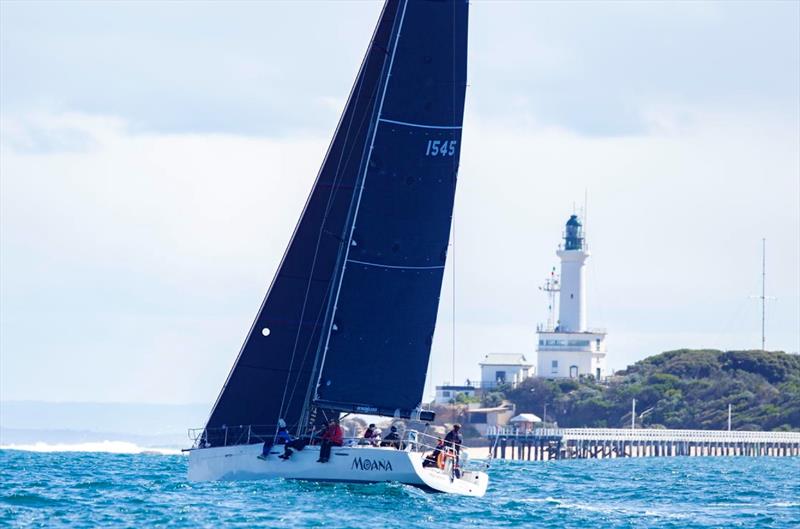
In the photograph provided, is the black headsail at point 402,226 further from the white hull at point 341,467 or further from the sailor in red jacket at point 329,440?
the white hull at point 341,467

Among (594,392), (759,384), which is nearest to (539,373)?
(594,392)

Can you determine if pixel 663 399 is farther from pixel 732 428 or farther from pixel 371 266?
pixel 371 266

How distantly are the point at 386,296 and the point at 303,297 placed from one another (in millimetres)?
2272

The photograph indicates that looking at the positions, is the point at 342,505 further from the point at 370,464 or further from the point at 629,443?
the point at 629,443

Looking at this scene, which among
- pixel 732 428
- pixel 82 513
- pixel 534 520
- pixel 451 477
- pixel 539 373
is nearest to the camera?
pixel 82 513

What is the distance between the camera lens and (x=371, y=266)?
110ft

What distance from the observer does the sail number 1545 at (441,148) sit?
33594 millimetres

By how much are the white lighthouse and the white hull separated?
9362cm

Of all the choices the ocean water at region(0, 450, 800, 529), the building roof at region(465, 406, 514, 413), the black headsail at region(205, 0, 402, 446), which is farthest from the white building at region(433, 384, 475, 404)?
the black headsail at region(205, 0, 402, 446)

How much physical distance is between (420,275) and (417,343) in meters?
1.44

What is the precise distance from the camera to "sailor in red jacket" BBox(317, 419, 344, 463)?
31859mm

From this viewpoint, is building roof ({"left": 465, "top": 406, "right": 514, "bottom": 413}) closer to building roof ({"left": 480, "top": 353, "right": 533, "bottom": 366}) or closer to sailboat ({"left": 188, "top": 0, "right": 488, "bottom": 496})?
building roof ({"left": 480, "top": 353, "right": 533, "bottom": 366})

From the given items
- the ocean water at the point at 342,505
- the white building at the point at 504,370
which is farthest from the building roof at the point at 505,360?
the ocean water at the point at 342,505

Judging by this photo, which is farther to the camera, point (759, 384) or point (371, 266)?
point (759, 384)
